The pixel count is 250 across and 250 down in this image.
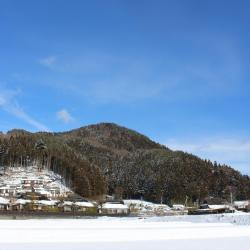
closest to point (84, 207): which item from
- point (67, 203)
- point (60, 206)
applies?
point (67, 203)

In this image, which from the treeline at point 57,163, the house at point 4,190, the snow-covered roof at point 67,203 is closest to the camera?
the snow-covered roof at point 67,203

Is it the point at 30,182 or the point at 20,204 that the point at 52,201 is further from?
the point at 30,182

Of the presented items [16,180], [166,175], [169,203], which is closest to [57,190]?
[16,180]

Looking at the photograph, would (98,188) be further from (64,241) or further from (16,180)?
(64,241)

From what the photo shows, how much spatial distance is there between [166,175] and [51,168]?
2119 inches

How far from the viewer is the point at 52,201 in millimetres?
121438

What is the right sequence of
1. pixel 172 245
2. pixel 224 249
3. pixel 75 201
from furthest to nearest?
pixel 75 201 < pixel 172 245 < pixel 224 249

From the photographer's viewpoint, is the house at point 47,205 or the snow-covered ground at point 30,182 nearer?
the house at point 47,205

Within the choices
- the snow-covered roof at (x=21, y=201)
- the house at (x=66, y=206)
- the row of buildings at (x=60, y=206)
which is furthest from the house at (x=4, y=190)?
the house at (x=66, y=206)

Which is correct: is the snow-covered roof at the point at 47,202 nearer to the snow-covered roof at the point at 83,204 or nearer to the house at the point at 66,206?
the house at the point at 66,206

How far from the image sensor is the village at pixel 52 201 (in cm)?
11044

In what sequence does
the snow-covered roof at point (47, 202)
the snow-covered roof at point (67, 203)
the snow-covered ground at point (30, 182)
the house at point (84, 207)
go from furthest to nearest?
the snow-covered ground at point (30, 182) < the snow-covered roof at point (67, 203) < the house at point (84, 207) < the snow-covered roof at point (47, 202)

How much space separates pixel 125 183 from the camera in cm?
19338

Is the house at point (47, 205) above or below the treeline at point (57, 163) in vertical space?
below
